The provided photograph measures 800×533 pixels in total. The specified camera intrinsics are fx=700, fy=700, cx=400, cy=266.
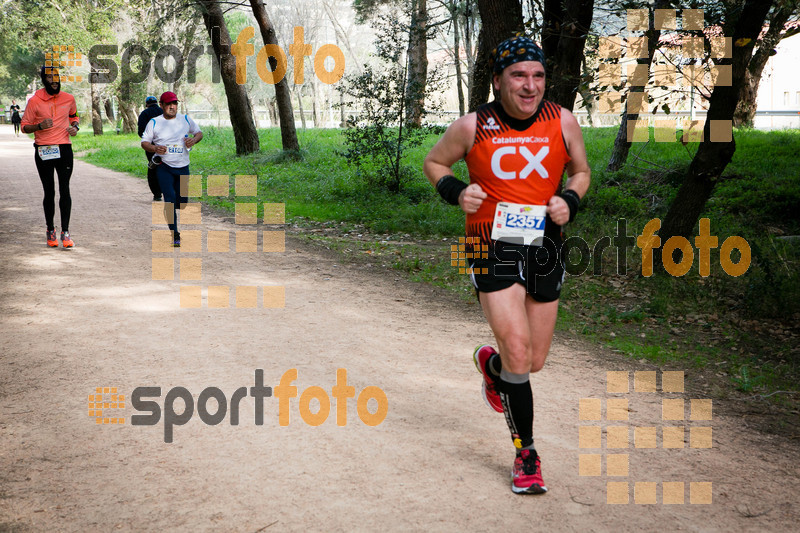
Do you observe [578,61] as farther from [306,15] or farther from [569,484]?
[306,15]

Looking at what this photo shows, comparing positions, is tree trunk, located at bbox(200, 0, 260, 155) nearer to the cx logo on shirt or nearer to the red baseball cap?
the red baseball cap

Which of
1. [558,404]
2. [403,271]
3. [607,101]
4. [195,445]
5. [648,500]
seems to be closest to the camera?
[648,500]

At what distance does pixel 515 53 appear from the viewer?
12.5 ft

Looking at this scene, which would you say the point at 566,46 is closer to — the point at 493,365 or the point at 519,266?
the point at 493,365

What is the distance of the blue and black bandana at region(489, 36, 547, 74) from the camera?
380cm

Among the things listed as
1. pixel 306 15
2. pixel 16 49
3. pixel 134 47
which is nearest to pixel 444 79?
pixel 134 47

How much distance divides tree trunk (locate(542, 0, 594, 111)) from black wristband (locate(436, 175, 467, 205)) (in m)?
6.15

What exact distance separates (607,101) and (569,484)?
242 inches

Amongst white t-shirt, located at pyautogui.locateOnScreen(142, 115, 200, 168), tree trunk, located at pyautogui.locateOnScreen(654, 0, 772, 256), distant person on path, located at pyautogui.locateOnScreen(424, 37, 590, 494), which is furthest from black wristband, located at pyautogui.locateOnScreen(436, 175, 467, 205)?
white t-shirt, located at pyautogui.locateOnScreen(142, 115, 200, 168)

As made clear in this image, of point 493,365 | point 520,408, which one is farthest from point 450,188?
point 520,408

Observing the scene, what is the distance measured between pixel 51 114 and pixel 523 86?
8.05 metres

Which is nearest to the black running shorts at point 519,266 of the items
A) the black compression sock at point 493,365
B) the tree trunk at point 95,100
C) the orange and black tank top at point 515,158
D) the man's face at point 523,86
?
the orange and black tank top at point 515,158

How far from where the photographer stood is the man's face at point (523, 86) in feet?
12.4

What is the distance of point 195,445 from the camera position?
14.4 feet
